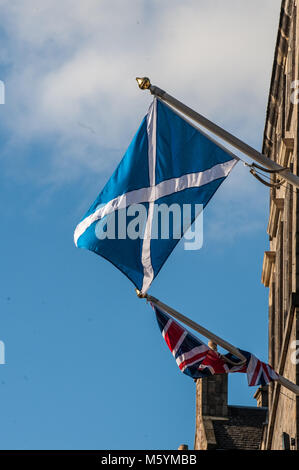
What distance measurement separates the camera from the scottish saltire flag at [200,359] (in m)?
23.7

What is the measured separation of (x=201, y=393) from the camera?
187ft

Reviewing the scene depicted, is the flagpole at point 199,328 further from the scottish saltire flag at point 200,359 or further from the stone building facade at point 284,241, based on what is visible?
the stone building facade at point 284,241

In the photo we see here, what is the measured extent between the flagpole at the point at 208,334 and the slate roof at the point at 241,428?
2772 cm

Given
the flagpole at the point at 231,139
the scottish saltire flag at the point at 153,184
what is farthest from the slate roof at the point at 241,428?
the flagpole at the point at 231,139

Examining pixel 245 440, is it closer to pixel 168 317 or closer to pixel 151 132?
pixel 168 317

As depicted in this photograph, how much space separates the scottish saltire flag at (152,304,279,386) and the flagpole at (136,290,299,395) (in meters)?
0.14

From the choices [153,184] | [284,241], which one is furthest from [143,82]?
[284,241]

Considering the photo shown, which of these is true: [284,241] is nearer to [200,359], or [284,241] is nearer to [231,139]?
[200,359]

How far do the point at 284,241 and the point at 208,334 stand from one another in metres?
10.8

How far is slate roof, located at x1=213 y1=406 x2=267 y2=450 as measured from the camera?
5253 centimetres

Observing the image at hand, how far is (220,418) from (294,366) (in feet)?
95.6
